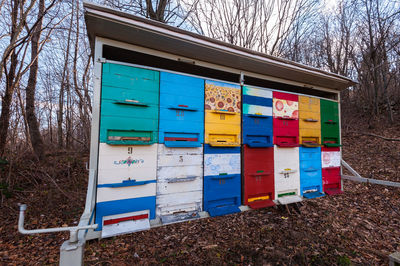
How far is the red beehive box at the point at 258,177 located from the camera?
2860 millimetres

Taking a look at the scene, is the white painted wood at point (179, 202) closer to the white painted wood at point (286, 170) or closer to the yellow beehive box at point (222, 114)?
the yellow beehive box at point (222, 114)

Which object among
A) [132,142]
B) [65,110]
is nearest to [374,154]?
[132,142]

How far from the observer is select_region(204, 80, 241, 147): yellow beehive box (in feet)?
8.71

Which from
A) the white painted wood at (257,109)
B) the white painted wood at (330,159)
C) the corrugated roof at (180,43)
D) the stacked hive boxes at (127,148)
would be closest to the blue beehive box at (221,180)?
the white painted wood at (257,109)

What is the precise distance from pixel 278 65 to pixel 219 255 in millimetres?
3179

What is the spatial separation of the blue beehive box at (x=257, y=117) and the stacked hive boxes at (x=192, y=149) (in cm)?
2

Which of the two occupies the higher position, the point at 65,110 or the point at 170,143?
the point at 65,110

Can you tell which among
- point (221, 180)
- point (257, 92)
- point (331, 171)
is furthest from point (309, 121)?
point (221, 180)

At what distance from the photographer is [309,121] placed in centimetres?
353

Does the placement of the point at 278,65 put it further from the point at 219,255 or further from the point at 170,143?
the point at 219,255

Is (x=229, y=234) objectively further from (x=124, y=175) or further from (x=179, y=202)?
(x=124, y=175)

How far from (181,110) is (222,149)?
3.01 ft

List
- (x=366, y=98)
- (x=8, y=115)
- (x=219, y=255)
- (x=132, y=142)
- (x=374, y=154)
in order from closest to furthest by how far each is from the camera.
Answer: (x=132, y=142)
(x=219, y=255)
(x=8, y=115)
(x=374, y=154)
(x=366, y=98)

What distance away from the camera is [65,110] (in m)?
A: 6.64
